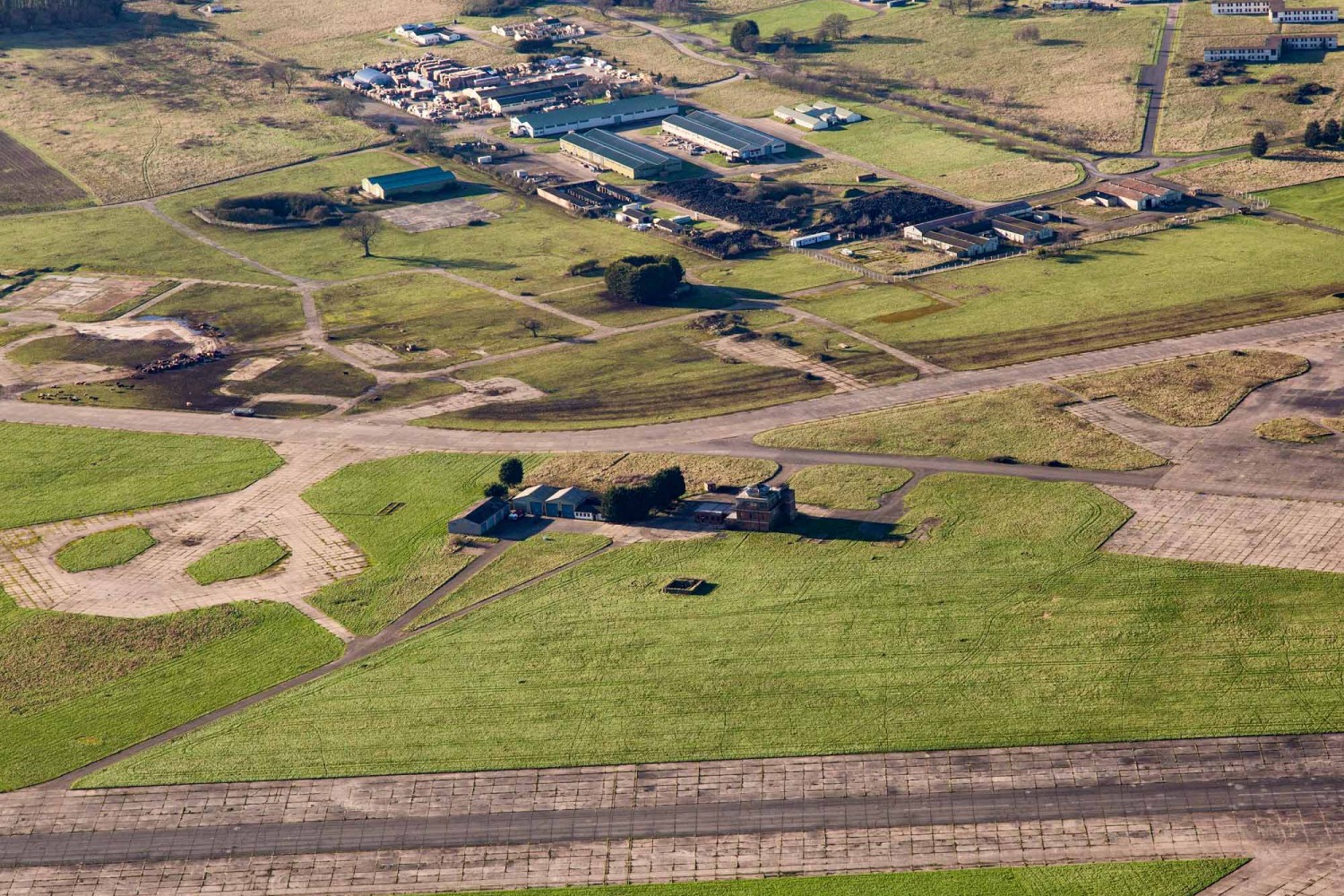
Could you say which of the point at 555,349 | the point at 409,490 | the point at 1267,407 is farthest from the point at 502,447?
the point at 1267,407

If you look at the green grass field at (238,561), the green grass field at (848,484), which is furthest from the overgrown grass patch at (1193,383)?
the green grass field at (238,561)

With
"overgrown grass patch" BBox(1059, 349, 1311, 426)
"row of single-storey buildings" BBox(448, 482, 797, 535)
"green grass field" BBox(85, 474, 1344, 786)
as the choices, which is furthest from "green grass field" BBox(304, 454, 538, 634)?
"overgrown grass patch" BBox(1059, 349, 1311, 426)

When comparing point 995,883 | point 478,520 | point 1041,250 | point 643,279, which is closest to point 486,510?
point 478,520

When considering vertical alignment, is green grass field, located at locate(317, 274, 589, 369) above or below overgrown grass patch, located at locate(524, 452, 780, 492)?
above

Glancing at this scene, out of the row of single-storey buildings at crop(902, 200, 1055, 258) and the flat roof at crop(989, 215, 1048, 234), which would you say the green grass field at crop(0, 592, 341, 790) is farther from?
the flat roof at crop(989, 215, 1048, 234)

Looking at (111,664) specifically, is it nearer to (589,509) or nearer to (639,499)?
(589,509)

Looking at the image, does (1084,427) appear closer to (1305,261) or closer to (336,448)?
(1305,261)
